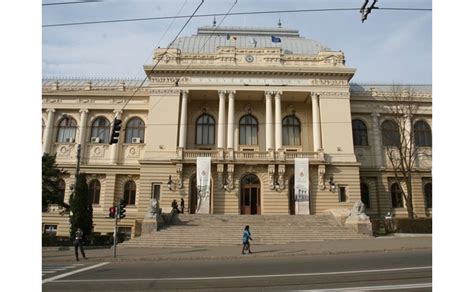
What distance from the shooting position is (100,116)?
126ft

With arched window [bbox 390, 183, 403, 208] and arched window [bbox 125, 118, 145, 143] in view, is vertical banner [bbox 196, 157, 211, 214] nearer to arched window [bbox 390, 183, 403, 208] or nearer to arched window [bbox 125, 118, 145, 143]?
arched window [bbox 125, 118, 145, 143]

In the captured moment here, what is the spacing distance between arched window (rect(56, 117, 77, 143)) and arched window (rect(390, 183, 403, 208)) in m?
33.5

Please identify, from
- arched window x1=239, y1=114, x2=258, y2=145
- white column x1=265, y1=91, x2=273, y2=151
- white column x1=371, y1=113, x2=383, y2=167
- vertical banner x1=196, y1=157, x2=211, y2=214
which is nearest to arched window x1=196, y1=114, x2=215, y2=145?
arched window x1=239, y1=114, x2=258, y2=145

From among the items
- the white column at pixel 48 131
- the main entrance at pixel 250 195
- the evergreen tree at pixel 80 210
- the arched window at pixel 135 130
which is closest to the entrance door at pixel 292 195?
the main entrance at pixel 250 195

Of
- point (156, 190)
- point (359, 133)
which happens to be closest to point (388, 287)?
point (156, 190)

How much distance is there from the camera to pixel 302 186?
31156mm

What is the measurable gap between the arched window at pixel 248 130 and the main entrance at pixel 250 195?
15.4ft

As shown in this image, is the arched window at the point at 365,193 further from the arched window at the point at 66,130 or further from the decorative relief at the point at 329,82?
the arched window at the point at 66,130

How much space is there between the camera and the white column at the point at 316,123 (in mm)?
33781

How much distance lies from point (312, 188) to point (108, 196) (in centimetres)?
1979

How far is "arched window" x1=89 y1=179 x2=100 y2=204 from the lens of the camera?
118 feet

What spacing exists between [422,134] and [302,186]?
16.5 meters

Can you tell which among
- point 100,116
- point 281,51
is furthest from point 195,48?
point 100,116

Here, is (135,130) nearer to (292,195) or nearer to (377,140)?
(292,195)
